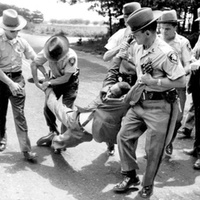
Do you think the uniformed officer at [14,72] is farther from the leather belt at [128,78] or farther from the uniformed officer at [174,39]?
the uniformed officer at [174,39]

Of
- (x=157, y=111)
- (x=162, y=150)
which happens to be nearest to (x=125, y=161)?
(x=162, y=150)

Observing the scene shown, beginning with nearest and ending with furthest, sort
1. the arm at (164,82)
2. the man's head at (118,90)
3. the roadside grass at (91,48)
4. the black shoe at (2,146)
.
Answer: the arm at (164,82) < the man's head at (118,90) < the black shoe at (2,146) < the roadside grass at (91,48)

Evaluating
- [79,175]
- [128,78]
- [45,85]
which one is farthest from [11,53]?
[79,175]

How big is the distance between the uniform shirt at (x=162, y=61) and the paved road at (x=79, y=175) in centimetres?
139

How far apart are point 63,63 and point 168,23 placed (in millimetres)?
1643

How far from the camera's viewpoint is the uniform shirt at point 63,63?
524cm

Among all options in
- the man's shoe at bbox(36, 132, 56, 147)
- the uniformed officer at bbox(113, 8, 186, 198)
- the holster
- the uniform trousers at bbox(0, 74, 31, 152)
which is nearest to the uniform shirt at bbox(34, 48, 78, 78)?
the uniform trousers at bbox(0, 74, 31, 152)

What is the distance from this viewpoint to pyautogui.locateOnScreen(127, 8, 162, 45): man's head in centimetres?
392

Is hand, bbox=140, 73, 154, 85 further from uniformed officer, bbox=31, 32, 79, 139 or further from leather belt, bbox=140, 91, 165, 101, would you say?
uniformed officer, bbox=31, 32, 79, 139

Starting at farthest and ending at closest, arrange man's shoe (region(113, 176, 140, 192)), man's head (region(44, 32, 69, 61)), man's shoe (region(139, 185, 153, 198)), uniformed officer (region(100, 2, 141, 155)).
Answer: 1. man's head (region(44, 32, 69, 61))
2. uniformed officer (region(100, 2, 141, 155))
3. man's shoe (region(113, 176, 140, 192))
4. man's shoe (region(139, 185, 153, 198))

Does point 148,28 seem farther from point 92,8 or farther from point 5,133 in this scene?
point 92,8

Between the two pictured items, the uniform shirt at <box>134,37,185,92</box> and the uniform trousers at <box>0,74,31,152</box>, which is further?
the uniform trousers at <box>0,74,31,152</box>

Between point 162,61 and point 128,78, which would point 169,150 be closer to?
point 128,78

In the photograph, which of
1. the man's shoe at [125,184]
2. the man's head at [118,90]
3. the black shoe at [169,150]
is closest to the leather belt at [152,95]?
the man's head at [118,90]
